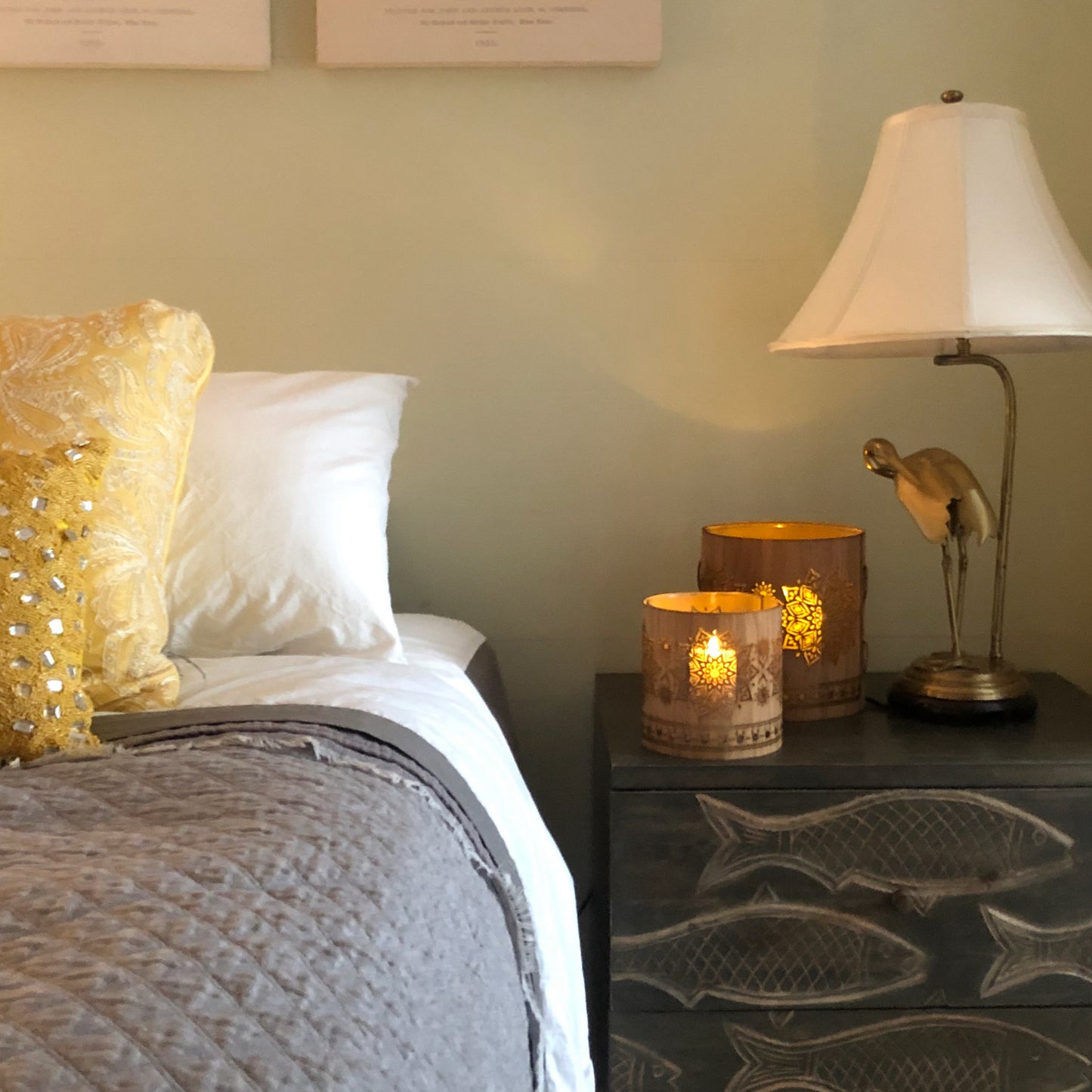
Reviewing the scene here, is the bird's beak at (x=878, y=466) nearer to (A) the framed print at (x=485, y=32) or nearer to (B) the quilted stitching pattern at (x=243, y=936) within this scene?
(A) the framed print at (x=485, y=32)

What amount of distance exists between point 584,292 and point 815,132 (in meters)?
0.39

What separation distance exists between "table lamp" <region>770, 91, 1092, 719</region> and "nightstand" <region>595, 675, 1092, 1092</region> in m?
0.17

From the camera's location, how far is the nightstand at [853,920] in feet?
3.88

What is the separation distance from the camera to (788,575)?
1.33m

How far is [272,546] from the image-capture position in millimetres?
1227

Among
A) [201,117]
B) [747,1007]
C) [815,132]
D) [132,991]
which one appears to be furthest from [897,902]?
[201,117]

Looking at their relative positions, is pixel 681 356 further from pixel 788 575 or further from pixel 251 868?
pixel 251 868

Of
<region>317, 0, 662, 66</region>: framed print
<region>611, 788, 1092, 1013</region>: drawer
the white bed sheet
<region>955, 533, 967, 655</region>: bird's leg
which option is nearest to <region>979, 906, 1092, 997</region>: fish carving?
<region>611, 788, 1092, 1013</region>: drawer

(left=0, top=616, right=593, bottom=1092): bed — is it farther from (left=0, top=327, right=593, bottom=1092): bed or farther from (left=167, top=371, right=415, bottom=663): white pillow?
(left=167, top=371, right=415, bottom=663): white pillow

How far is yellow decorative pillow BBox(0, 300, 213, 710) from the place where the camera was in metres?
1.02

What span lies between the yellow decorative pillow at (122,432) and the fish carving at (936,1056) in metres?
0.74

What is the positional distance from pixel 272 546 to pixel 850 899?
0.73 m

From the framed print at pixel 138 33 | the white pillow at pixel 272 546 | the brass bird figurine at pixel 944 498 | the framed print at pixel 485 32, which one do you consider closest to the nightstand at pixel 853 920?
the brass bird figurine at pixel 944 498

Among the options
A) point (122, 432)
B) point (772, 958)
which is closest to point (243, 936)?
point (122, 432)
